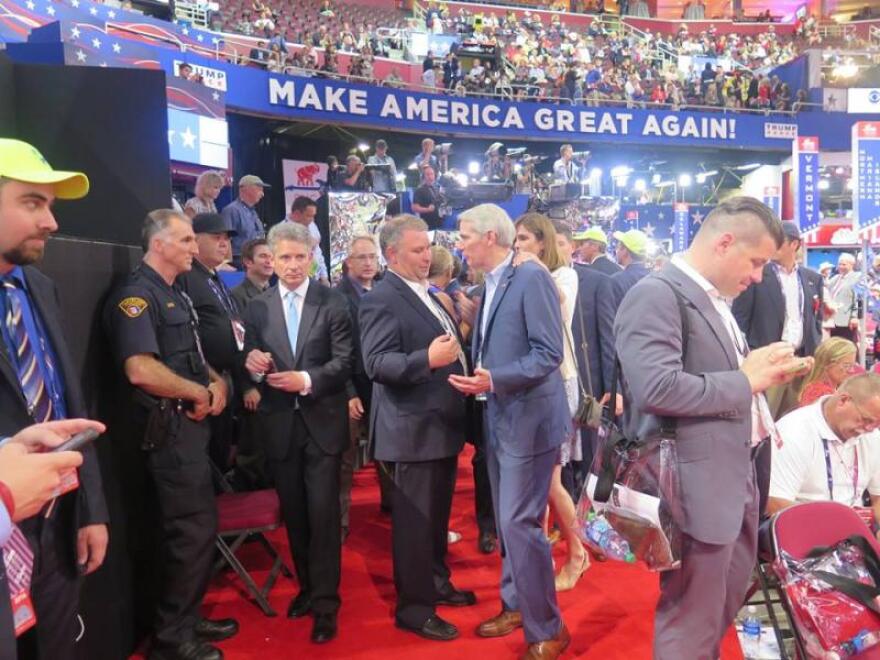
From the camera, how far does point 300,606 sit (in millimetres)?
3572

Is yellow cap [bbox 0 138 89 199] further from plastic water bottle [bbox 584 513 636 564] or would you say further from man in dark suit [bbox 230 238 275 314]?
man in dark suit [bbox 230 238 275 314]

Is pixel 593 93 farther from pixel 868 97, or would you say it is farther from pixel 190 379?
pixel 190 379

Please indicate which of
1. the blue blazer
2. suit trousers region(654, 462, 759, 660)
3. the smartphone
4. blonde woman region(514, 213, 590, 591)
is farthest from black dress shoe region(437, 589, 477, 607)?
the smartphone

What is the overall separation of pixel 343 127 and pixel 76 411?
13.1m

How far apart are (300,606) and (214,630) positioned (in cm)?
42

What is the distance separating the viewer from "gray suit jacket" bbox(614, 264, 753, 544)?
6.59ft

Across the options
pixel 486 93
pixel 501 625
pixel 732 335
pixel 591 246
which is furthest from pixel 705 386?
pixel 486 93

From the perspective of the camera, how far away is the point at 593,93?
1731cm

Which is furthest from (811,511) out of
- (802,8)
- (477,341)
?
(802,8)

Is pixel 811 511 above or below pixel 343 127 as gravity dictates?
below

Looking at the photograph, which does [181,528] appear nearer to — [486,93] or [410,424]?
[410,424]

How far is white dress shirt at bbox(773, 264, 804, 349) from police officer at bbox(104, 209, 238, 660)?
3.58 meters

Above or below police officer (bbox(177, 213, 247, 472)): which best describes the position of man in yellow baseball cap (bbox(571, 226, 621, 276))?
above

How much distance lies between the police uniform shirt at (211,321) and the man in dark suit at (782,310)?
2.88m
